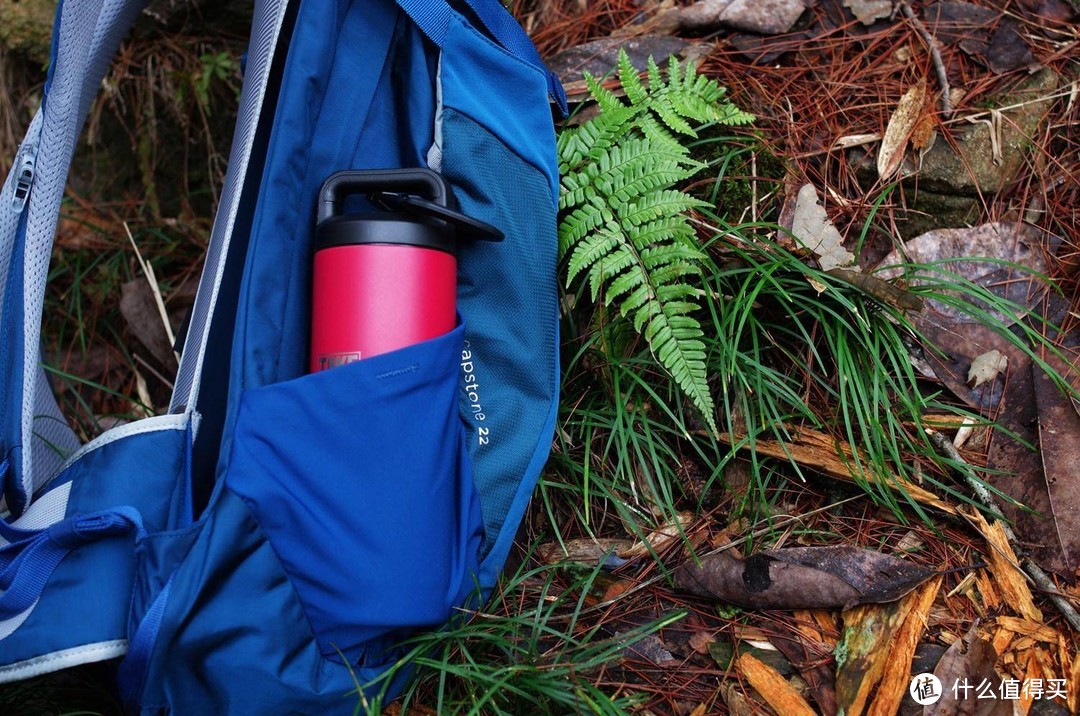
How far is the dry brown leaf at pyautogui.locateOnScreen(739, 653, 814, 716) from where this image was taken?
1843 mm

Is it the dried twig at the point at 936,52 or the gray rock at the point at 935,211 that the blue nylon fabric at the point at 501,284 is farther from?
the dried twig at the point at 936,52

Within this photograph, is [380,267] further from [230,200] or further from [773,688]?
[773,688]

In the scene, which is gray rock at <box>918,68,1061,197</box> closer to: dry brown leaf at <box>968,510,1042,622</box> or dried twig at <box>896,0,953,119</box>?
dried twig at <box>896,0,953,119</box>

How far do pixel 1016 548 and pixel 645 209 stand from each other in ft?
4.50

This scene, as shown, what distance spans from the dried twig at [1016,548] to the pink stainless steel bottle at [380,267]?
1455mm

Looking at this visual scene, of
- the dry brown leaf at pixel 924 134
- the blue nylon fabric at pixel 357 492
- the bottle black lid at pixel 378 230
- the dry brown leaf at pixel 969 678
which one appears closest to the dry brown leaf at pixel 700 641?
the dry brown leaf at pixel 969 678

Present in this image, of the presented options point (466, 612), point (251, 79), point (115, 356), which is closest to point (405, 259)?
point (251, 79)

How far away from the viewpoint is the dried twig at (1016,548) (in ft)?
6.31

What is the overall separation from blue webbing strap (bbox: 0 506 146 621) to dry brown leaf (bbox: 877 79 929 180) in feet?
7.79

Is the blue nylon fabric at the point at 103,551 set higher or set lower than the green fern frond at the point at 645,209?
lower

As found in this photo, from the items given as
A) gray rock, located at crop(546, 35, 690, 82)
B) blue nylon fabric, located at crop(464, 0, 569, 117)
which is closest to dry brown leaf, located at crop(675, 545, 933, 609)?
blue nylon fabric, located at crop(464, 0, 569, 117)

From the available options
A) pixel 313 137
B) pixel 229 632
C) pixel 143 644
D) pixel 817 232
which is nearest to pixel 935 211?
pixel 817 232

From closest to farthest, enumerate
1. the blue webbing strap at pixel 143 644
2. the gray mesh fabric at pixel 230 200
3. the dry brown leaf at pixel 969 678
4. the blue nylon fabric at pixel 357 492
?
the blue webbing strap at pixel 143 644, the blue nylon fabric at pixel 357 492, the dry brown leaf at pixel 969 678, the gray mesh fabric at pixel 230 200

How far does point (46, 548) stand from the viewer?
1.59 m
